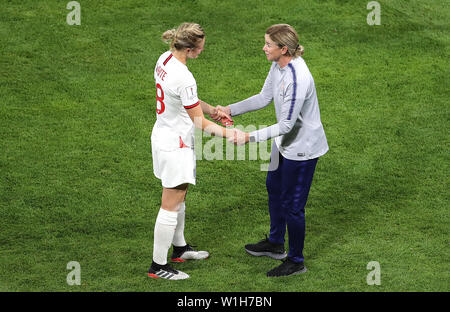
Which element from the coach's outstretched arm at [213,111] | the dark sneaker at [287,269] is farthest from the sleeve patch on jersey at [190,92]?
the dark sneaker at [287,269]

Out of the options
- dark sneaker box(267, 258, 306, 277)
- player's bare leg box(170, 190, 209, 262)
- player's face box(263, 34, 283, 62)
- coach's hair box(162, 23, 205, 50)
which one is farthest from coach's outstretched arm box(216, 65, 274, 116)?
dark sneaker box(267, 258, 306, 277)

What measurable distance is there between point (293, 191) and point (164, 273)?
121 cm

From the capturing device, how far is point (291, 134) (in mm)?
5758

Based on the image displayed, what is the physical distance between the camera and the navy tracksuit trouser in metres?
5.77

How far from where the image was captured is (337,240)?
654cm

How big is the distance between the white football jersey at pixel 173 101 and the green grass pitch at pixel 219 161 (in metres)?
1.15

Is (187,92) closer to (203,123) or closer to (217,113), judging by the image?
(203,123)

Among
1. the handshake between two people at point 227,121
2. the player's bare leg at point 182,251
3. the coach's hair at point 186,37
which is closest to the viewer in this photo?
the coach's hair at point 186,37

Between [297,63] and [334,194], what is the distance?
2.12 metres

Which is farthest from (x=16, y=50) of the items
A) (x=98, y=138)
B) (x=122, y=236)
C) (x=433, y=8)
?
(x=433, y=8)

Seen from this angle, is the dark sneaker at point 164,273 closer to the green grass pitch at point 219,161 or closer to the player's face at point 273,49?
the green grass pitch at point 219,161

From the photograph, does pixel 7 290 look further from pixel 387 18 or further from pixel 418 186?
pixel 387 18

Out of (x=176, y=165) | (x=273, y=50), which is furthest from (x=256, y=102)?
(x=176, y=165)

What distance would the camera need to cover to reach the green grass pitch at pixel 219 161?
6160 mm
